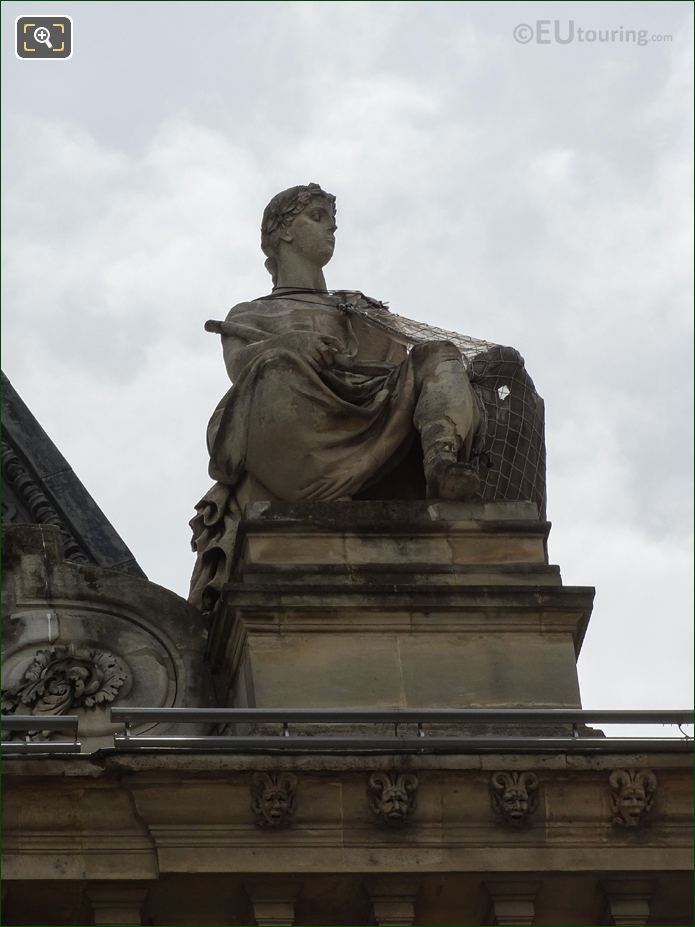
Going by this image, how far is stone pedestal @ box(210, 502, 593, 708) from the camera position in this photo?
19.9 metres

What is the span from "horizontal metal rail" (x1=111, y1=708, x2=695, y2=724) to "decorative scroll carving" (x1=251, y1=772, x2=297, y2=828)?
329 millimetres

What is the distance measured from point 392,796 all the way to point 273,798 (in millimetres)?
A: 663

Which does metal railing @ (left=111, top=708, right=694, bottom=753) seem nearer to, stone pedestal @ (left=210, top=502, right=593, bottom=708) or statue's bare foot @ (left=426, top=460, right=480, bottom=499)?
stone pedestal @ (left=210, top=502, right=593, bottom=708)

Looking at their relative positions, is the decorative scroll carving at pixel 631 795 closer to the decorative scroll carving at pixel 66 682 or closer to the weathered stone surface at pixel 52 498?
the decorative scroll carving at pixel 66 682

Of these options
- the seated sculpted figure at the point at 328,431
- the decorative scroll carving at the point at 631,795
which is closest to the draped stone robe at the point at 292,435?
the seated sculpted figure at the point at 328,431

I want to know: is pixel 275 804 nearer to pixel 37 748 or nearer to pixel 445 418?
pixel 37 748

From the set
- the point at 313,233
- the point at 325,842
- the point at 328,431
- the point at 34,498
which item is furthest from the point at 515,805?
the point at 34,498

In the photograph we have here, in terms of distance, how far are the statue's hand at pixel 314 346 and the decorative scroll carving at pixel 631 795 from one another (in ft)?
12.8

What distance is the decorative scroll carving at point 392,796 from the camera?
18547 millimetres

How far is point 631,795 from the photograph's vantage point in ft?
61.6

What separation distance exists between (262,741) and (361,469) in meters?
3.00

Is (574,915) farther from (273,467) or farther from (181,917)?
(273,467)

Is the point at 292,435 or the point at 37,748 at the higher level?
the point at 292,435

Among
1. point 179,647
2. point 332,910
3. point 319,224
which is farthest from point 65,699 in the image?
point 319,224
